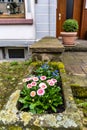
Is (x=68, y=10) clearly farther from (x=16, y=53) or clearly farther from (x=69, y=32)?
(x=16, y=53)

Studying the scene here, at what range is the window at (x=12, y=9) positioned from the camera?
16.8ft

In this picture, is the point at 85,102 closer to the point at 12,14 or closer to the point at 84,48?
the point at 84,48

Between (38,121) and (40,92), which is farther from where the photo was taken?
(40,92)

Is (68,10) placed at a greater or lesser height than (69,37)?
greater

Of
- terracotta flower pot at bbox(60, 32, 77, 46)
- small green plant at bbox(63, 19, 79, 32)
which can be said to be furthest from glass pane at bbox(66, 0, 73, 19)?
terracotta flower pot at bbox(60, 32, 77, 46)

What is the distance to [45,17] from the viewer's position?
4902mm

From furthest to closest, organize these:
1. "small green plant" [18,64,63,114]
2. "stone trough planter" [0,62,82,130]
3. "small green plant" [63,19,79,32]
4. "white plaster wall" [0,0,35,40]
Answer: "white plaster wall" [0,0,35,40] → "small green plant" [63,19,79,32] → "small green plant" [18,64,63,114] → "stone trough planter" [0,62,82,130]

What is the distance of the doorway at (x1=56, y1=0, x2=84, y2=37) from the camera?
5.59 metres

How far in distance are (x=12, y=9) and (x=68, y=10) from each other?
1.76 meters

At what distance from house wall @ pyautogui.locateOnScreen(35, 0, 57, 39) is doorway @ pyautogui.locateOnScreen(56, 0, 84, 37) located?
860mm

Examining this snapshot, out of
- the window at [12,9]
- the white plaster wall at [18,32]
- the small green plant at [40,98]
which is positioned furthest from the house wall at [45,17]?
the small green plant at [40,98]

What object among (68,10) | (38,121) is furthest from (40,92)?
(68,10)

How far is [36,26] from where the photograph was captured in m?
4.99

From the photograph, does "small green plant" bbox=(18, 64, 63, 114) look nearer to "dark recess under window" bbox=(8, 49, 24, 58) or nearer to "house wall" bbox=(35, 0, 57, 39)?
"house wall" bbox=(35, 0, 57, 39)
